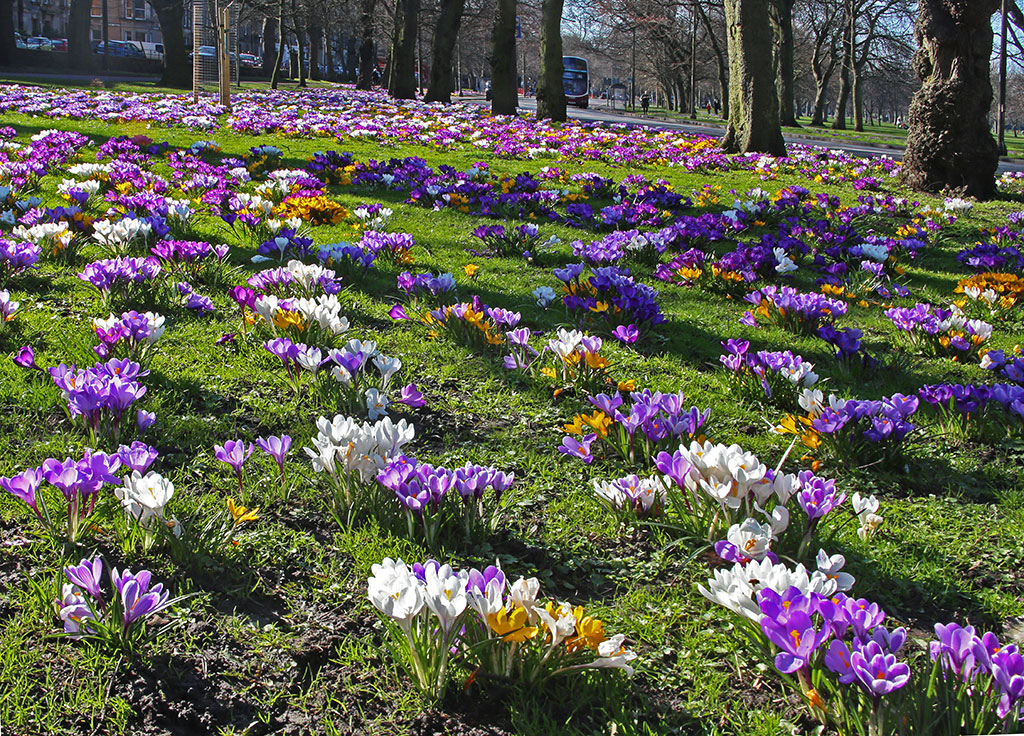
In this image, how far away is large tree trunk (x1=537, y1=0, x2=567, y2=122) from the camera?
2069cm

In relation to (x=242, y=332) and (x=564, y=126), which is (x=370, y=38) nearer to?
(x=564, y=126)

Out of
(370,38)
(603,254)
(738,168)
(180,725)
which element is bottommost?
(180,725)

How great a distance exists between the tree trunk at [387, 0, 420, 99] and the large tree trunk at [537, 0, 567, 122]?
6582 millimetres

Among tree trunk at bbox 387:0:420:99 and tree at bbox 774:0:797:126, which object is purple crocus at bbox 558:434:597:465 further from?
tree trunk at bbox 387:0:420:99

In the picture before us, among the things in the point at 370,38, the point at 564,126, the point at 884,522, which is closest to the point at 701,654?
the point at 884,522

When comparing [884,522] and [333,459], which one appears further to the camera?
[884,522]

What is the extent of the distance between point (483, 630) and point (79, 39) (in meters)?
49.8

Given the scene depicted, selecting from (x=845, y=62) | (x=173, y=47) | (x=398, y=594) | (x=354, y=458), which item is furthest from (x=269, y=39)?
(x=398, y=594)

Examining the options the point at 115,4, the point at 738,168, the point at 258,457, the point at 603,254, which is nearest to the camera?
the point at 258,457

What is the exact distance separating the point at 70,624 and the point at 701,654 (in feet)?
4.95

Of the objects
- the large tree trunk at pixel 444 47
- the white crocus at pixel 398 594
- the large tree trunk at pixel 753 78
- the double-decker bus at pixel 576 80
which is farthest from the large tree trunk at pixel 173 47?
the white crocus at pixel 398 594

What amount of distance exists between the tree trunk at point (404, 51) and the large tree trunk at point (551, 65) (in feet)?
21.6

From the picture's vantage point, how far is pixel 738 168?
12.3m

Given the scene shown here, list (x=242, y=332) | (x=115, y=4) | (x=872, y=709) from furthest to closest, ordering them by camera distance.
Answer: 1. (x=115, y=4)
2. (x=242, y=332)
3. (x=872, y=709)
